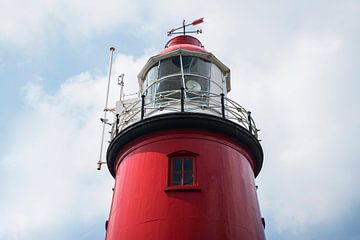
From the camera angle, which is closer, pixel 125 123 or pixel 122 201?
pixel 122 201

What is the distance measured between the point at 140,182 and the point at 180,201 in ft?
4.54

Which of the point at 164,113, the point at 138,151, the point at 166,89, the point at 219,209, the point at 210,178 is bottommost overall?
the point at 219,209

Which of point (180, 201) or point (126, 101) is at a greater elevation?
point (126, 101)

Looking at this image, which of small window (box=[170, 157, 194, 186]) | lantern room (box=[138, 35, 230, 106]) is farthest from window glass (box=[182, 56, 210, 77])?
small window (box=[170, 157, 194, 186])

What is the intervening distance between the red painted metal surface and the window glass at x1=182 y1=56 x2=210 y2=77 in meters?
2.87

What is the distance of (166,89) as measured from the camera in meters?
13.1

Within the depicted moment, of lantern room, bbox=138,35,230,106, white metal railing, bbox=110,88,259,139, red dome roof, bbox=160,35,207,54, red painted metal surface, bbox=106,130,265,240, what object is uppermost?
red dome roof, bbox=160,35,207,54

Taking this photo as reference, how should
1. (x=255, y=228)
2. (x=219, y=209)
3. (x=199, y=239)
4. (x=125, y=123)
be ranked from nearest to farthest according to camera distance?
(x=199, y=239) < (x=219, y=209) < (x=255, y=228) < (x=125, y=123)

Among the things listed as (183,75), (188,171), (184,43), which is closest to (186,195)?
(188,171)

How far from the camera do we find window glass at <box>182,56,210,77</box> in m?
13.4

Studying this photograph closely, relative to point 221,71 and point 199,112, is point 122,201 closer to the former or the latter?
point 199,112

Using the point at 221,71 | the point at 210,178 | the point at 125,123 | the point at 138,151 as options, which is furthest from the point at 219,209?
the point at 221,71

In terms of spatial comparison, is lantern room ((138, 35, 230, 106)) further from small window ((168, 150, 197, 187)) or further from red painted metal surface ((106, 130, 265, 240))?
small window ((168, 150, 197, 187))

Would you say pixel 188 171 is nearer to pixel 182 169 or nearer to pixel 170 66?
pixel 182 169
